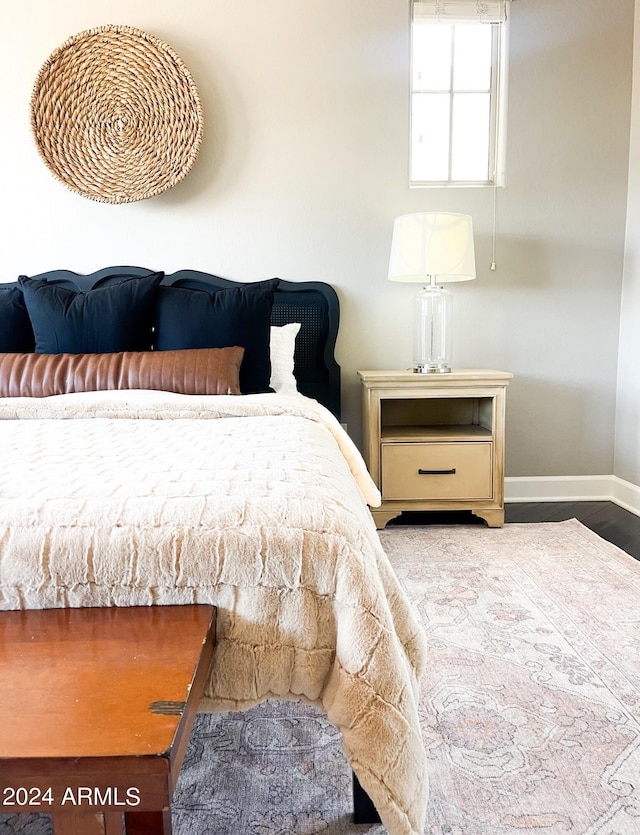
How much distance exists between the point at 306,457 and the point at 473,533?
5.12 ft

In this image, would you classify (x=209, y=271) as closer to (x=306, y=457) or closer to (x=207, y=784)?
(x=306, y=457)

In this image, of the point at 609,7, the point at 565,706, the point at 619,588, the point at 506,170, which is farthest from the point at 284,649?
Answer: the point at 609,7

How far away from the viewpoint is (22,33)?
2723 millimetres

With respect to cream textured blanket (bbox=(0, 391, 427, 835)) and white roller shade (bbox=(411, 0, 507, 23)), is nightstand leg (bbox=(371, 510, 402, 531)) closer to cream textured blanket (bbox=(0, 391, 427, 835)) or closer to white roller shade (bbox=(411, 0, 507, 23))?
cream textured blanket (bbox=(0, 391, 427, 835))

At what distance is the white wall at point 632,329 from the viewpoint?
2.88 meters

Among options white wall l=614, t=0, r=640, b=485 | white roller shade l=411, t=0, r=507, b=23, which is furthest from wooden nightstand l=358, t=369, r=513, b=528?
white roller shade l=411, t=0, r=507, b=23

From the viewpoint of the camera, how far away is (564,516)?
110 inches

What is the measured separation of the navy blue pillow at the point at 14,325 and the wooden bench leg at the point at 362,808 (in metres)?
2.12

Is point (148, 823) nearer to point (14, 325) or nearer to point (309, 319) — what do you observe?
point (14, 325)

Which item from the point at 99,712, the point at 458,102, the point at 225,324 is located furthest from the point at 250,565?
the point at 458,102

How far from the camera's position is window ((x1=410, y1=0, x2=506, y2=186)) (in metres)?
2.88

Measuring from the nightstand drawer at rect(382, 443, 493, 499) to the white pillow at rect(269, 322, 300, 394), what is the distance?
48cm

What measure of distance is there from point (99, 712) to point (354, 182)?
265 centimetres

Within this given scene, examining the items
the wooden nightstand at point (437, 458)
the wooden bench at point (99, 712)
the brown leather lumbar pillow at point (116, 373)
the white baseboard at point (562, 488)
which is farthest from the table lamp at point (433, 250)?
the wooden bench at point (99, 712)
